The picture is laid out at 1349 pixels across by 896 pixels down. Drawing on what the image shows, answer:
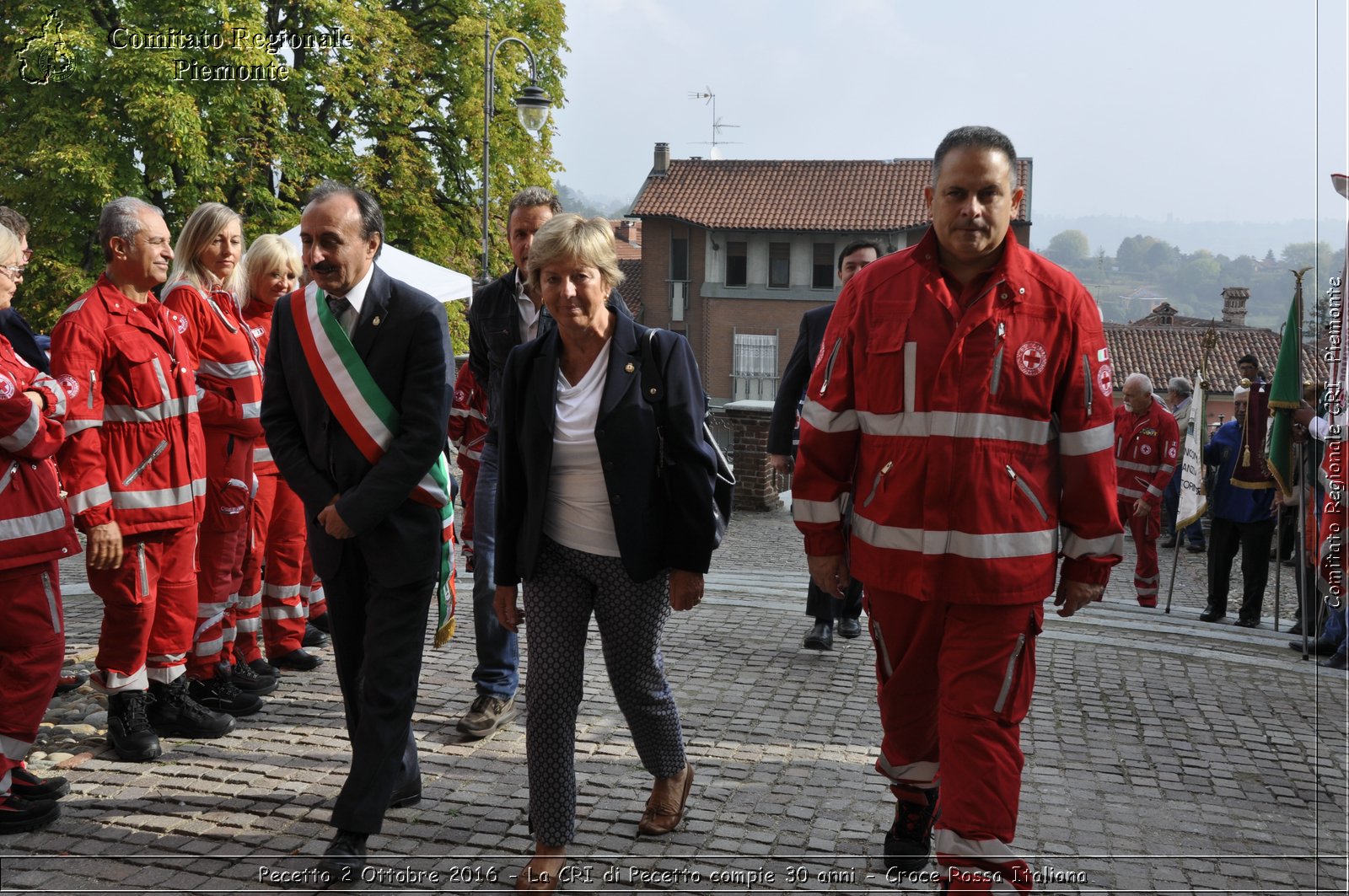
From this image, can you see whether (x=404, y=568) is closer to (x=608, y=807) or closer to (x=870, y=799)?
(x=608, y=807)

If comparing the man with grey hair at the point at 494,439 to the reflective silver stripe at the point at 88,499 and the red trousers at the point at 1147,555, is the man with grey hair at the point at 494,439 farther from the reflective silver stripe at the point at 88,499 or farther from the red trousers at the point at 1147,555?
the red trousers at the point at 1147,555

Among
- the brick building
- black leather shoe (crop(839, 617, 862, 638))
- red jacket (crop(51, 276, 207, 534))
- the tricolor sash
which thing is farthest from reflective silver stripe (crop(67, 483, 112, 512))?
the brick building

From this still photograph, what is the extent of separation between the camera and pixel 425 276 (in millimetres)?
14656

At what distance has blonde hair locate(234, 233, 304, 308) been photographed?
661 cm

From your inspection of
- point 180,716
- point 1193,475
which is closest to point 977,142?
point 180,716

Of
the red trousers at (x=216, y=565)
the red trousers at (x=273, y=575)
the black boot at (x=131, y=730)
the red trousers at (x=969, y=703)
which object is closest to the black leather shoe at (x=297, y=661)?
the red trousers at (x=273, y=575)

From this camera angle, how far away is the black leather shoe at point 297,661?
22.3 ft

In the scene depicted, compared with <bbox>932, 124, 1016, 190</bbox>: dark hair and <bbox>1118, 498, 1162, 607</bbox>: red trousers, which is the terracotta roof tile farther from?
<bbox>932, 124, 1016, 190</bbox>: dark hair

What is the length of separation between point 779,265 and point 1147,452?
39.2 metres

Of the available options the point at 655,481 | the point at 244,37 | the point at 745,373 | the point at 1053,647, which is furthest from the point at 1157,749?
the point at 745,373

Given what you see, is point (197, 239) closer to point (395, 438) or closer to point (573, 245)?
point (395, 438)

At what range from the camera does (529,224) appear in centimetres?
563

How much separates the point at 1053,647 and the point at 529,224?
470 cm

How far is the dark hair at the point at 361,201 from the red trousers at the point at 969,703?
2.15 meters
